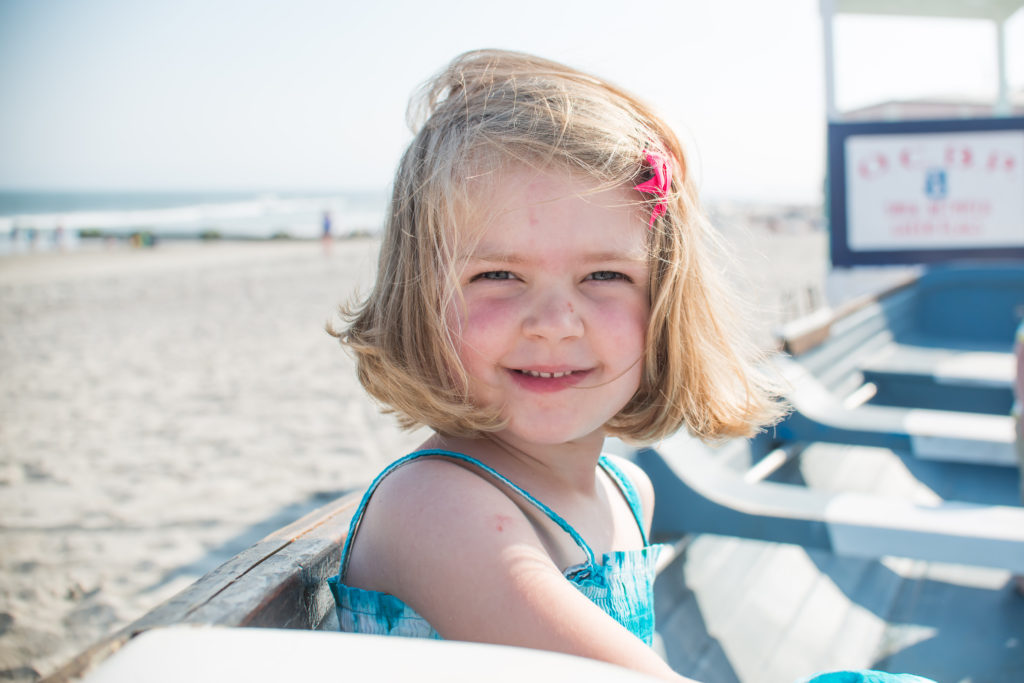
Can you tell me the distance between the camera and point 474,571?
80cm

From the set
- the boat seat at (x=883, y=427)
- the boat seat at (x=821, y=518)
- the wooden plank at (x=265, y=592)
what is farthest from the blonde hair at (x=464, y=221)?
the boat seat at (x=883, y=427)

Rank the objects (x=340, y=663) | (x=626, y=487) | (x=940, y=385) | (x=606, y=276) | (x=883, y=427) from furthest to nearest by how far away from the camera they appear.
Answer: (x=940, y=385) < (x=883, y=427) < (x=626, y=487) < (x=606, y=276) < (x=340, y=663)

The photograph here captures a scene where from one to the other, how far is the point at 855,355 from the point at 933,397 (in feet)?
1.51

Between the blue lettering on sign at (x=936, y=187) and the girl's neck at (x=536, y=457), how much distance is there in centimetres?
522

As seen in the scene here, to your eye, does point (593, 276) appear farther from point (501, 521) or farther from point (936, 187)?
point (936, 187)

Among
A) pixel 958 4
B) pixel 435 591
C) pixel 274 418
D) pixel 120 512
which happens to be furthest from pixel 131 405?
pixel 958 4

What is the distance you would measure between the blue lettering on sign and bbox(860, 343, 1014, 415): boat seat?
1.81 metres

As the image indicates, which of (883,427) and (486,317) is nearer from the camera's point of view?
(486,317)

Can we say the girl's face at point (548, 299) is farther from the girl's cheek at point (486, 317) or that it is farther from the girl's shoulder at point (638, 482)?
the girl's shoulder at point (638, 482)

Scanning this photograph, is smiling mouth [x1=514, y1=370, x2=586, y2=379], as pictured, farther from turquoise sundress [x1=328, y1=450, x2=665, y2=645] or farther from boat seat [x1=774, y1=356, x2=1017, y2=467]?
boat seat [x1=774, y1=356, x2=1017, y2=467]

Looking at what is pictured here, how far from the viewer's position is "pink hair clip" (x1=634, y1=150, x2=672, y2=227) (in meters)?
1.10

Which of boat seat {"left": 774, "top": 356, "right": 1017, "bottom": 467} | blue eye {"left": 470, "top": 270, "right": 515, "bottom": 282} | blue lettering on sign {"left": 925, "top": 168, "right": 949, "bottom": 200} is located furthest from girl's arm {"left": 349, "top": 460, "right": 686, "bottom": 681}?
blue lettering on sign {"left": 925, "top": 168, "right": 949, "bottom": 200}

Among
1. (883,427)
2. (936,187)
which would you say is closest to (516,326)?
(883,427)

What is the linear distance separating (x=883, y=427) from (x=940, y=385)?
5.09ft
